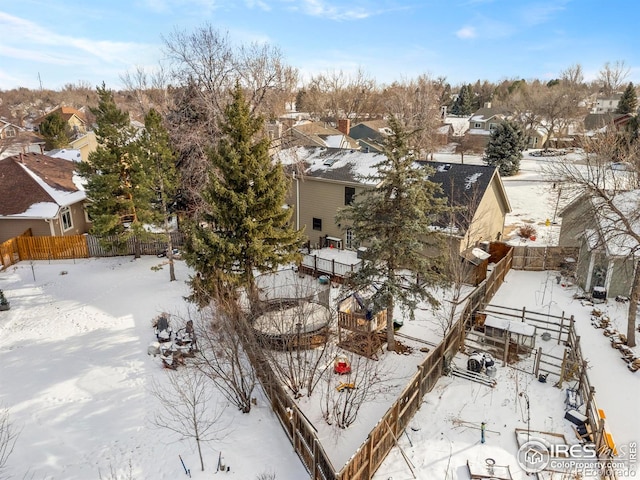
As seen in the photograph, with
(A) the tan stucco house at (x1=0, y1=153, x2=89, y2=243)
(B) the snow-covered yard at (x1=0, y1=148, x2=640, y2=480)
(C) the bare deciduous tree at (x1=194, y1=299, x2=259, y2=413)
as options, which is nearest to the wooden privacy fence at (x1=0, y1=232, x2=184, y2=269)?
(A) the tan stucco house at (x1=0, y1=153, x2=89, y2=243)

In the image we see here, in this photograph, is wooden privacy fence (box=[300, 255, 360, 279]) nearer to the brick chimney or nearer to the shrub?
the shrub

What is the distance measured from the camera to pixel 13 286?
2039cm

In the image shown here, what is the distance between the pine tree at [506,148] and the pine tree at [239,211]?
123ft

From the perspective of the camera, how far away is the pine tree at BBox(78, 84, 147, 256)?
2131 cm

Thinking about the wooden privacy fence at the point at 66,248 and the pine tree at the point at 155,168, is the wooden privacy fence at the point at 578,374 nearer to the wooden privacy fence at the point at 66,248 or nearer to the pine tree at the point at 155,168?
the pine tree at the point at 155,168

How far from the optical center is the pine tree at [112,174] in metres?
21.3

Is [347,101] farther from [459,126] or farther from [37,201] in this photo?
[37,201]

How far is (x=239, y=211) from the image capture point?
15.5 m

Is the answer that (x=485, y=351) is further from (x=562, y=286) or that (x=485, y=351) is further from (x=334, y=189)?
(x=334, y=189)

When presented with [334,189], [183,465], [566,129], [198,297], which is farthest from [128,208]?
[566,129]

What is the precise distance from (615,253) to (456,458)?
1264 cm

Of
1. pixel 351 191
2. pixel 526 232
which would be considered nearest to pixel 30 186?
pixel 351 191
